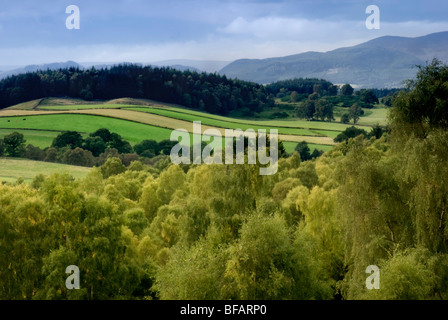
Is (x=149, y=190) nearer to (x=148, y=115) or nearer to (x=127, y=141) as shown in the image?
(x=127, y=141)

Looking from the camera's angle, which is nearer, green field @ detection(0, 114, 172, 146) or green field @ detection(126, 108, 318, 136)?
green field @ detection(0, 114, 172, 146)

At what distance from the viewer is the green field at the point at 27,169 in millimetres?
96750

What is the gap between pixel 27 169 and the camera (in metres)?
105

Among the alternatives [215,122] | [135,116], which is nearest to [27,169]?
[135,116]

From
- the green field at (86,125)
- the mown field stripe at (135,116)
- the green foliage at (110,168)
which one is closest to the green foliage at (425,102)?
the green foliage at (110,168)

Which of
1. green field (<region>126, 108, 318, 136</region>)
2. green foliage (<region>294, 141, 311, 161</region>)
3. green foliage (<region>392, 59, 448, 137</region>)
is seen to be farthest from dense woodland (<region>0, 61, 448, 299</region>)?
green field (<region>126, 108, 318, 136</region>)

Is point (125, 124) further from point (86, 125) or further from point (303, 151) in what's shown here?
point (303, 151)

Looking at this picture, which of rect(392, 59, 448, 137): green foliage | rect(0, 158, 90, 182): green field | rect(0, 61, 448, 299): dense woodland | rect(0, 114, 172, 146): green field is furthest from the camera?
rect(0, 114, 172, 146): green field

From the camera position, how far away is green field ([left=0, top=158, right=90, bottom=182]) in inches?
3809

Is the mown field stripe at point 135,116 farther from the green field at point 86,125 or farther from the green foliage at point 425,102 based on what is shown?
the green foliage at point 425,102

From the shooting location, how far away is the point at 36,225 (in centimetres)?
3166

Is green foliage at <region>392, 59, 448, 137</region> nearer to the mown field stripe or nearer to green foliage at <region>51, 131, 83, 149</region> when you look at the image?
green foliage at <region>51, 131, 83, 149</region>
